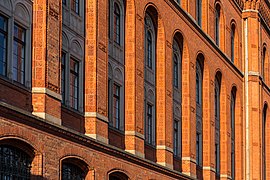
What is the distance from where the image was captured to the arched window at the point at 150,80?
37.0 meters

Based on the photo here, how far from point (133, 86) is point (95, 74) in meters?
4.34

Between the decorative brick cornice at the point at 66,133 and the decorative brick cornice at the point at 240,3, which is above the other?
the decorative brick cornice at the point at 240,3

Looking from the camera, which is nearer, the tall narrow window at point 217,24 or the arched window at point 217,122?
the arched window at point 217,122

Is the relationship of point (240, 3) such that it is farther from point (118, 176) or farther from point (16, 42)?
point (16, 42)

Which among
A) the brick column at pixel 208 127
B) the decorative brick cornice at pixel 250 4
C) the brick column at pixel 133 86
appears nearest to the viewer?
the brick column at pixel 133 86

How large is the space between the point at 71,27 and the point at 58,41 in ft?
6.32

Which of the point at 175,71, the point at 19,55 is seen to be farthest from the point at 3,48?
the point at 175,71

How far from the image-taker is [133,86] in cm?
3434

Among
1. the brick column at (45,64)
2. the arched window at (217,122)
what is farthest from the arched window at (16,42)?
the arched window at (217,122)

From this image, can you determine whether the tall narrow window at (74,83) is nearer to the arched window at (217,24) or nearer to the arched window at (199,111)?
the arched window at (199,111)

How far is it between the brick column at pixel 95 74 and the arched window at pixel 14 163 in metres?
4.74

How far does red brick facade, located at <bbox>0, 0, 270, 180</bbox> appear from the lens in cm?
2597

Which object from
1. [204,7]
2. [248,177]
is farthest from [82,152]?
[248,177]

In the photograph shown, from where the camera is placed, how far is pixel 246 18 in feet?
188
